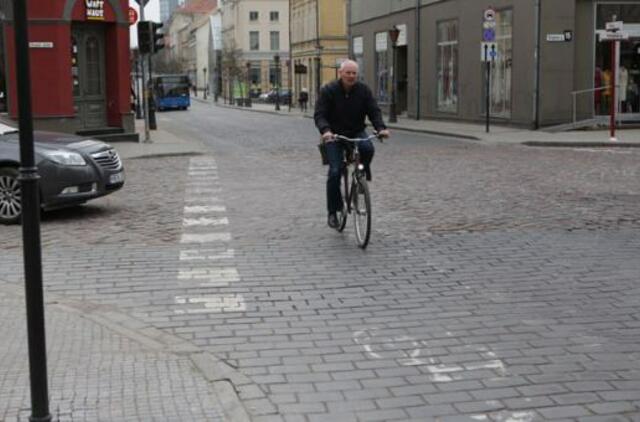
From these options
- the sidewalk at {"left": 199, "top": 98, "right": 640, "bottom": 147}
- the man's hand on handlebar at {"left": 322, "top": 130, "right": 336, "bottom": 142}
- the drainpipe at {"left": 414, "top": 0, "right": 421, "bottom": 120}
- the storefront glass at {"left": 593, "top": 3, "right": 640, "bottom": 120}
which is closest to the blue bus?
the drainpipe at {"left": 414, "top": 0, "right": 421, "bottom": 120}

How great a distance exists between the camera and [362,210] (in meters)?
8.78

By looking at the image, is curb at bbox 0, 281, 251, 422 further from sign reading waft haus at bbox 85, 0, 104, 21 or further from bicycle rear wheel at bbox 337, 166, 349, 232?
sign reading waft haus at bbox 85, 0, 104, 21

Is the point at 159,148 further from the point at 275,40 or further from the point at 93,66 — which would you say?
the point at 275,40

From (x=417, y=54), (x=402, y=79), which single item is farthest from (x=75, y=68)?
(x=402, y=79)

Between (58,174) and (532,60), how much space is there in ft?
62.6

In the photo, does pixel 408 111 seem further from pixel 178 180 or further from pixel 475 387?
pixel 475 387

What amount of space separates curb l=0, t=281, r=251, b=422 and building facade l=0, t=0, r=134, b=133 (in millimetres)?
15844

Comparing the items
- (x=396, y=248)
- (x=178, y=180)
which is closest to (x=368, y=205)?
→ (x=396, y=248)

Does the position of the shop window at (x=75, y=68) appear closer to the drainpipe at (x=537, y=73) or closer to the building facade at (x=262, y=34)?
the drainpipe at (x=537, y=73)

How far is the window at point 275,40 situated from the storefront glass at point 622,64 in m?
87.8

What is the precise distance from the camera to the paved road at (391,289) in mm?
4727

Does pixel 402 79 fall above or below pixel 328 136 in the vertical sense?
above

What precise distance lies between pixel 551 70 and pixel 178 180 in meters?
15.0

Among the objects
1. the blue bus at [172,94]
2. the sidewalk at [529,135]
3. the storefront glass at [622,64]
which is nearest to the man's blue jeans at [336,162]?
the sidewalk at [529,135]
